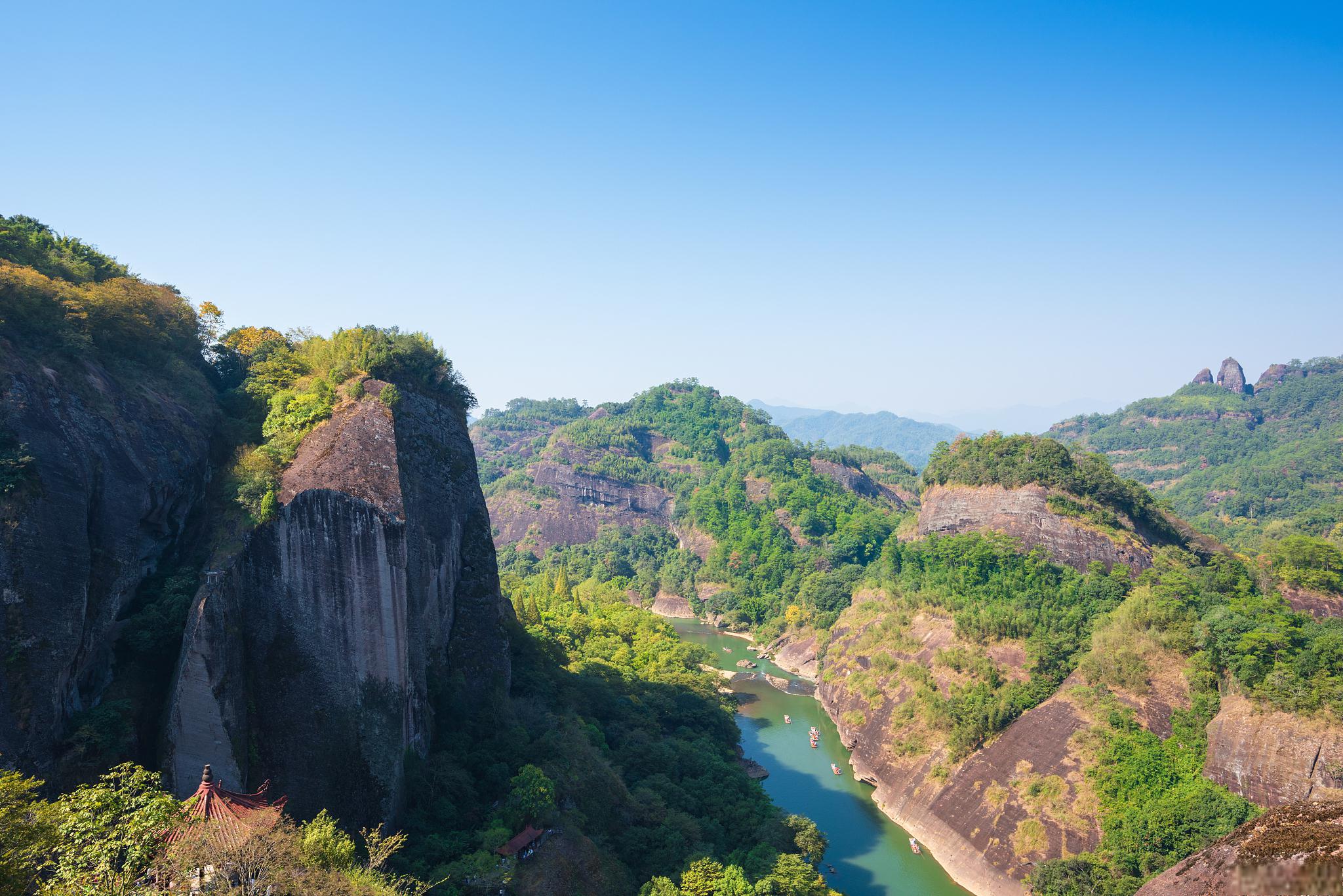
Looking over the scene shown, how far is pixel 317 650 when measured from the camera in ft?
59.9

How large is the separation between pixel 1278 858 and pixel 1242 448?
114 meters

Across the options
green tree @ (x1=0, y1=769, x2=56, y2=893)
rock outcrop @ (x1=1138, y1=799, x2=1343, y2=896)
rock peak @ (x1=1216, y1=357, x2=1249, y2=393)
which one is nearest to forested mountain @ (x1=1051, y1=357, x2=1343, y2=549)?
rock peak @ (x1=1216, y1=357, x2=1249, y2=393)

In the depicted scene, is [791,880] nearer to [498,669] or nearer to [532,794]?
[532,794]

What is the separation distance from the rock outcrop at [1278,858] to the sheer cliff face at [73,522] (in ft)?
64.4

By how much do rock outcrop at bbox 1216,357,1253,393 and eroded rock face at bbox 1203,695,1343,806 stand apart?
390 ft

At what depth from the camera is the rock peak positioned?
12159 cm

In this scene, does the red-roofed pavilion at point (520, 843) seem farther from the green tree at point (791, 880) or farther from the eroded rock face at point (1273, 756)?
the eroded rock face at point (1273, 756)

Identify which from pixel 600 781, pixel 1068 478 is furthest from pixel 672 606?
A: pixel 600 781

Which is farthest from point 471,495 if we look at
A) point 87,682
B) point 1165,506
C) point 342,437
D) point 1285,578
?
point 1165,506

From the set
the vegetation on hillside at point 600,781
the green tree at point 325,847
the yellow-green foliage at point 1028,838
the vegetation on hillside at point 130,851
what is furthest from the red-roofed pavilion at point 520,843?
the yellow-green foliage at point 1028,838

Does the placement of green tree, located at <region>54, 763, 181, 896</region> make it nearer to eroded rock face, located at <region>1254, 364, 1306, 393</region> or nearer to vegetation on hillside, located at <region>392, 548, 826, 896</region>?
vegetation on hillside, located at <region>392, 548, 826, 896</region>

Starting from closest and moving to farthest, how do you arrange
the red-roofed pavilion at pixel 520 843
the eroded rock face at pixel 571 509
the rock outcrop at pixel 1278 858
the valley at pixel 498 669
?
the rock outcrop at pixel 1278 858 → the valley at pixel 498 669 → the red-roofed pavilion at pixel 520 843 → the eroded rock face at pixel 571 509

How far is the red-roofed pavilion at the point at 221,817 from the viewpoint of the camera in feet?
38.0

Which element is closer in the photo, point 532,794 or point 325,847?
point 325,847
